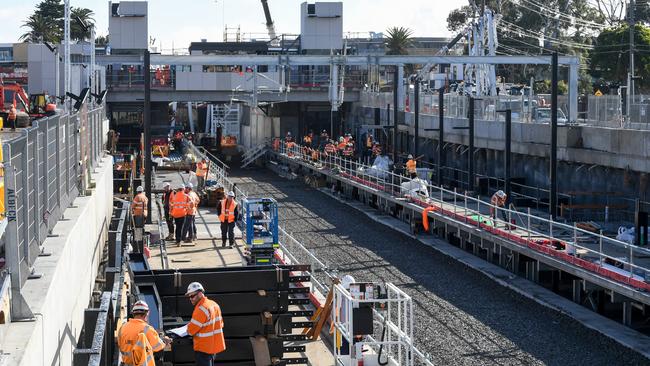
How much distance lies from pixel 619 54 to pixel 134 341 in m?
64.7

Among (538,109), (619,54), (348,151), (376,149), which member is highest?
(619,54)

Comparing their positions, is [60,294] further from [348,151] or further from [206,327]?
[348,151]

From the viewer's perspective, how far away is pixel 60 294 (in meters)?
10.4

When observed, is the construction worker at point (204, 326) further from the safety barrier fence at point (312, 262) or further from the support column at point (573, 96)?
the support column at point (573, 96)

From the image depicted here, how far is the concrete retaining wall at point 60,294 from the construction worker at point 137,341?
510 mm

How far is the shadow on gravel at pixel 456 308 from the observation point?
19.1 meters

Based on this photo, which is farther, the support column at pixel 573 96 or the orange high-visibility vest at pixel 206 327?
the support column at pixel 573 96

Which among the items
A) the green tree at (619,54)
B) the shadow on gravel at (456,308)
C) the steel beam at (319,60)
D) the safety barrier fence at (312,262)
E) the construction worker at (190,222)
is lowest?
the shadow on gravel at (456,308)

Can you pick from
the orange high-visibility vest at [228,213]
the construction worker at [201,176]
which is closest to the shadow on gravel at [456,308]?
the orange high-visibility vest at [228,213]

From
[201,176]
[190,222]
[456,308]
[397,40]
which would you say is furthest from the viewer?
[397,40]

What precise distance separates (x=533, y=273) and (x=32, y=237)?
18243mm

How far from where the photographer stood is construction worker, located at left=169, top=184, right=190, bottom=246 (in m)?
26.2

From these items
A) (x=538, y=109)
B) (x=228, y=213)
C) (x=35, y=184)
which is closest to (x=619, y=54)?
(x=538, y=109)

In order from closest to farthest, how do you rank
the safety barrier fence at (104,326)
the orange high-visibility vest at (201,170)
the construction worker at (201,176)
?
the safety barrier fence at (104,326) → the construction worker at (201,176) → the orange high-visibility vest at (201,170)
